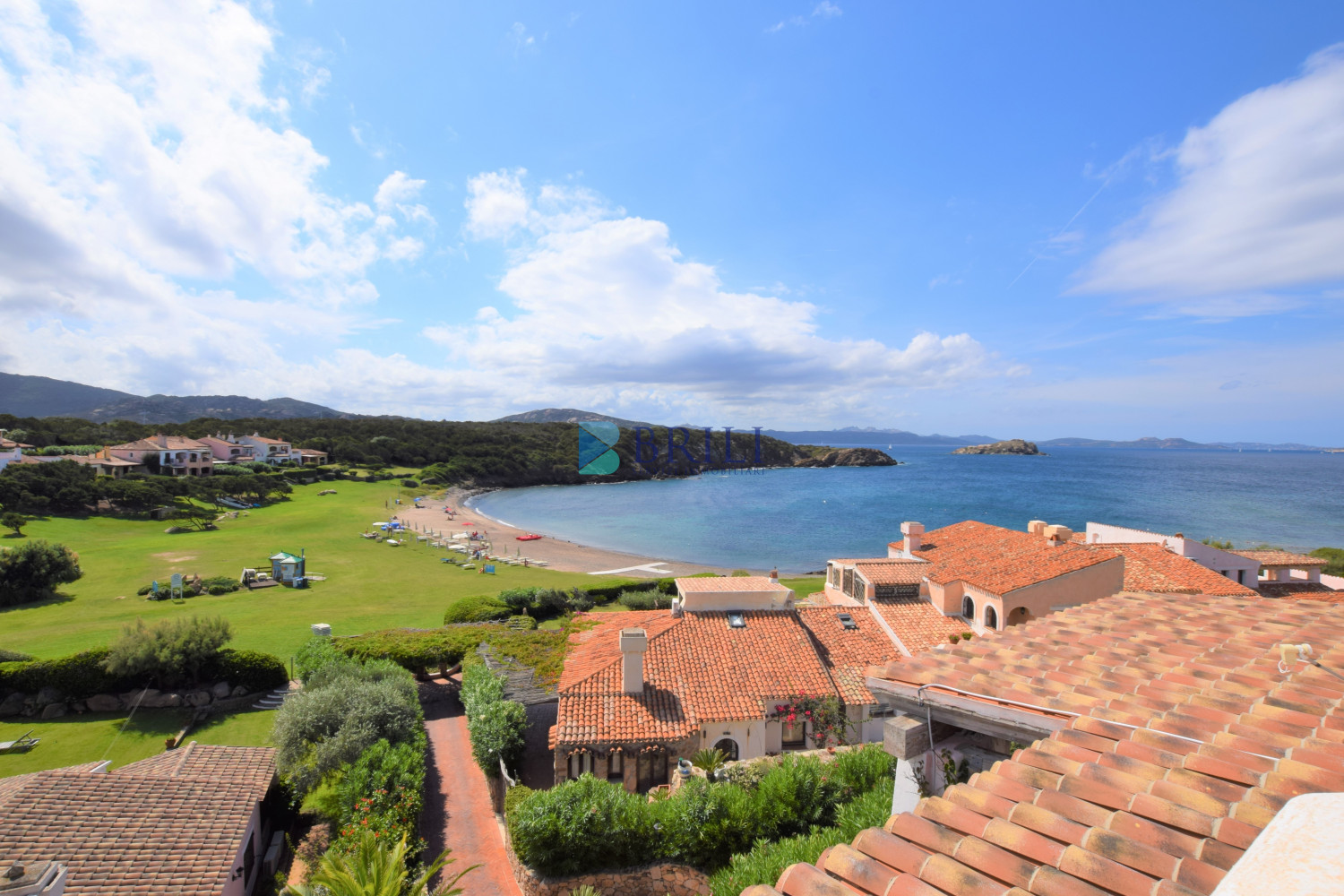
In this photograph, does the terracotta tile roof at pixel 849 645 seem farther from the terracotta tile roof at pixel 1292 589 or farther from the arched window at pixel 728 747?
the terracotta tile roof at pixel 1292 589

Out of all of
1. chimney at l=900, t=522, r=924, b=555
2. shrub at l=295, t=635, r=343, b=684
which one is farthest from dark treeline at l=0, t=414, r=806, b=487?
chimney at l=900, t=522, r=924, b=555

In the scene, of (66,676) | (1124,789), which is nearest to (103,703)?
(66,676)

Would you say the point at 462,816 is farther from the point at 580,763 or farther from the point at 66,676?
the point at 66,676

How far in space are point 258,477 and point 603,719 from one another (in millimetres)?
75810

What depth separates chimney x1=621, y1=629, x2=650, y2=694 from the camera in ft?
54.5

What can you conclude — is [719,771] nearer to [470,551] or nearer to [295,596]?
[295,596]

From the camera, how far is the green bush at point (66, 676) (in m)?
19.9

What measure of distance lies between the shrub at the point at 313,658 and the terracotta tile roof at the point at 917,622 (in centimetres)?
1908

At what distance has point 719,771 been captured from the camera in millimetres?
13195

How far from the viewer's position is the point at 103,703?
20.5 meters

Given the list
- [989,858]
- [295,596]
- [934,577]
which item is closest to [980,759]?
[989,858]

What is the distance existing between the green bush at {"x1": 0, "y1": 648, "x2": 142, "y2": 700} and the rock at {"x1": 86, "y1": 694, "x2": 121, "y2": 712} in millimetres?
150

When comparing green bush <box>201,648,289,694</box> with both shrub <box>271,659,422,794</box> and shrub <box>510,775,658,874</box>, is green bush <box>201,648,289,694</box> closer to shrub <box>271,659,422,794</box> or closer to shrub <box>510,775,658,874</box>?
shrub <box>271,659,422,794</box>

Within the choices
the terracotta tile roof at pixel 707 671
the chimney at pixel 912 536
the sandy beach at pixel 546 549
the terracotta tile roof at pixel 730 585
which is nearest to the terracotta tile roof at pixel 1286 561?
the chimney at pixel 912 536
